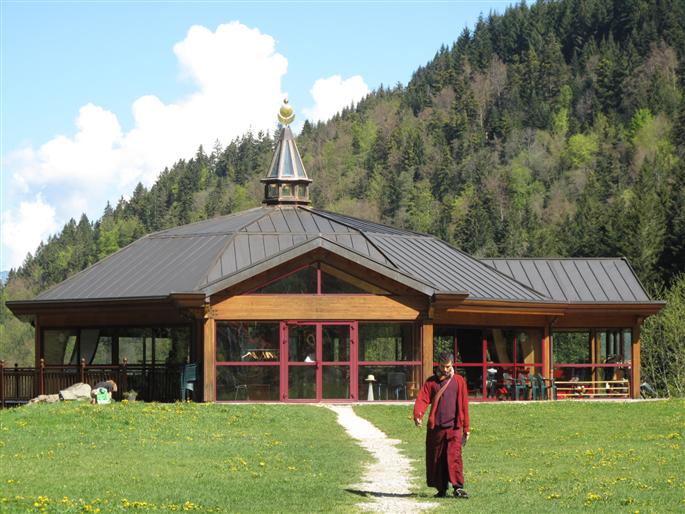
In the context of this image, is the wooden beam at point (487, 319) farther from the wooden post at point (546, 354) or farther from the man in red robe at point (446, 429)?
the man in red robe at point (446, 429)

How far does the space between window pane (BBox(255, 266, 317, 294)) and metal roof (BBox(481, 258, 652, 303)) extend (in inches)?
349

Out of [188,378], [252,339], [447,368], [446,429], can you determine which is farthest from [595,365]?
[446,429]

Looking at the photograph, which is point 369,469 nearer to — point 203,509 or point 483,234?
point 203,509

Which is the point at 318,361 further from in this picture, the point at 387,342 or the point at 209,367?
the point at 209,367

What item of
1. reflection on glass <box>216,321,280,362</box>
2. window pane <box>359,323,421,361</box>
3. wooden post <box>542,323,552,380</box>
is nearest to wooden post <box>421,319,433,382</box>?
window pane <box>359,323,421,361</box>

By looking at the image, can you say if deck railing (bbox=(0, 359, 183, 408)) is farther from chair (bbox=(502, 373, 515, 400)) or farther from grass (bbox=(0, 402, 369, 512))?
chair (bbox=(502, 373, 515, 400))

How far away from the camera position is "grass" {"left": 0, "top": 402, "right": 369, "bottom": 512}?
15453 millimetres

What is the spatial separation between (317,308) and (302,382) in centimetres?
199

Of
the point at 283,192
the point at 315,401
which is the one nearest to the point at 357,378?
the point at 315,401

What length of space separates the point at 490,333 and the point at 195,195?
483 feet

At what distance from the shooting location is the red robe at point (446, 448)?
54.1ft

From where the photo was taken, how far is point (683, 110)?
133625 millimetres

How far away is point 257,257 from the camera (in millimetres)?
37312

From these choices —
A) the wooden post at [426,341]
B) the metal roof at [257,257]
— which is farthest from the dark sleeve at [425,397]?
the wooden post at [426,341]
